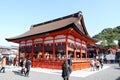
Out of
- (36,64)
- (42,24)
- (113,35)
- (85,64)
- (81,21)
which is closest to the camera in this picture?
(36,64)

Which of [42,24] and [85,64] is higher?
[42,24]

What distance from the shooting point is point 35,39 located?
25.7m

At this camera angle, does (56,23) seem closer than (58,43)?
No

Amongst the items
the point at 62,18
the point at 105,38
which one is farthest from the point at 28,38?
the point at 105,38

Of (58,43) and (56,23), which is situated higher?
(56,23)

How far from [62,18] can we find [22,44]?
7678 mm

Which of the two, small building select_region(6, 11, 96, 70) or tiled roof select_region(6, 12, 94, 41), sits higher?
tiled roof select_region(6, 12, 94, 41)

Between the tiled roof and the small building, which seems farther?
the tiled roof

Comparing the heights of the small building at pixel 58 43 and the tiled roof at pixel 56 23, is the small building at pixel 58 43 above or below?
below

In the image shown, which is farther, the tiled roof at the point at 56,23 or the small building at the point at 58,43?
the tiled roof at the point at 56,23

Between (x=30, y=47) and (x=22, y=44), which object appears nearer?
(x=30, y=47)

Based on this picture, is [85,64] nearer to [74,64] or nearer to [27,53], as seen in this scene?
[74,64]

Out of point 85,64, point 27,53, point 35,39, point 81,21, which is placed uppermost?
point 81,21

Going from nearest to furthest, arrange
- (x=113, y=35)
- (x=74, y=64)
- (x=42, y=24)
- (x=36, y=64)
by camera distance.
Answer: (x=74, y=64)
(x=36, y=64)
(x=42, y=24)
(x=113, y=35)
